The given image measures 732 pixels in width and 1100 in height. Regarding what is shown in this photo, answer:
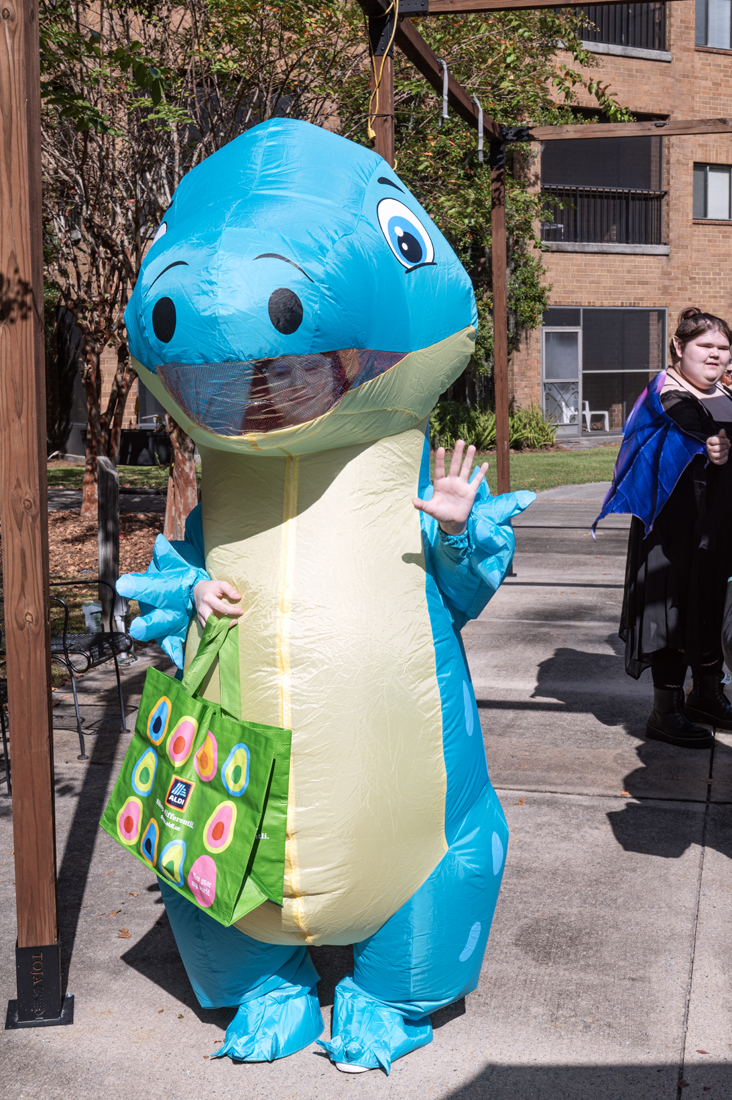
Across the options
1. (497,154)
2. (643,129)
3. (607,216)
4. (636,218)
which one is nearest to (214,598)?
(643,129)

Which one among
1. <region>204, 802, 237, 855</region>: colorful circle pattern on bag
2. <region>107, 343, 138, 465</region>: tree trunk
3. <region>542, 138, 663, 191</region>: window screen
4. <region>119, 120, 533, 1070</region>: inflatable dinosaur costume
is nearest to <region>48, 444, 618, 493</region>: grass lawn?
<region>107, 343, 138, 465</region>: tree trunk

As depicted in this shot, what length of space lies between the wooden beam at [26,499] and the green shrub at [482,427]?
17.3m

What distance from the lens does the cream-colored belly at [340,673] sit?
2.59 meters

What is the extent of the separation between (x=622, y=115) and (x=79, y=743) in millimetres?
7923

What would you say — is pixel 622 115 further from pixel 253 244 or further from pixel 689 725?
pixel 253 244

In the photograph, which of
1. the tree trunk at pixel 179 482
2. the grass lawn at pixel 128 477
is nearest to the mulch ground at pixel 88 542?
the tree trunk at pixel 179 482

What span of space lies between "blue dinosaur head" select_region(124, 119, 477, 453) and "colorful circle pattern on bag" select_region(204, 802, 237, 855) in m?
0.90

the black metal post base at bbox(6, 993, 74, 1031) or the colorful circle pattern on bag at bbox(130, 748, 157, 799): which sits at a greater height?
the colorful circle pattern on bag at bbox(130, 748, 157, 799)

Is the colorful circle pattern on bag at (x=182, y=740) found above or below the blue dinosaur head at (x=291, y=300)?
below

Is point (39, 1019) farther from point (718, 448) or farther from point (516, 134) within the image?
point (516, 134)

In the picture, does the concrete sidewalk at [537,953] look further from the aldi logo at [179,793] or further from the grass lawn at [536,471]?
the grass lawn at [536,471]

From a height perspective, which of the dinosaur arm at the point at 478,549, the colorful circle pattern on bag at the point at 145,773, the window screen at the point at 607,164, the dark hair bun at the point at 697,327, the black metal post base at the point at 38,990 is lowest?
the black metal post base at the point at 38,990

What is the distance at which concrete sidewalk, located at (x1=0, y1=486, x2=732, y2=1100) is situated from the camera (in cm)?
282

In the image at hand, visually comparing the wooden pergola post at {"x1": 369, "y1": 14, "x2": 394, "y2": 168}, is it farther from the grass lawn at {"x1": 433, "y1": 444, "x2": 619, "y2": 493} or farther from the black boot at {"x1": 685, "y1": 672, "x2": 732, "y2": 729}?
the grass lawn at {"x1": 433, "y1": 444, "x2": 619, "y2": 493}
